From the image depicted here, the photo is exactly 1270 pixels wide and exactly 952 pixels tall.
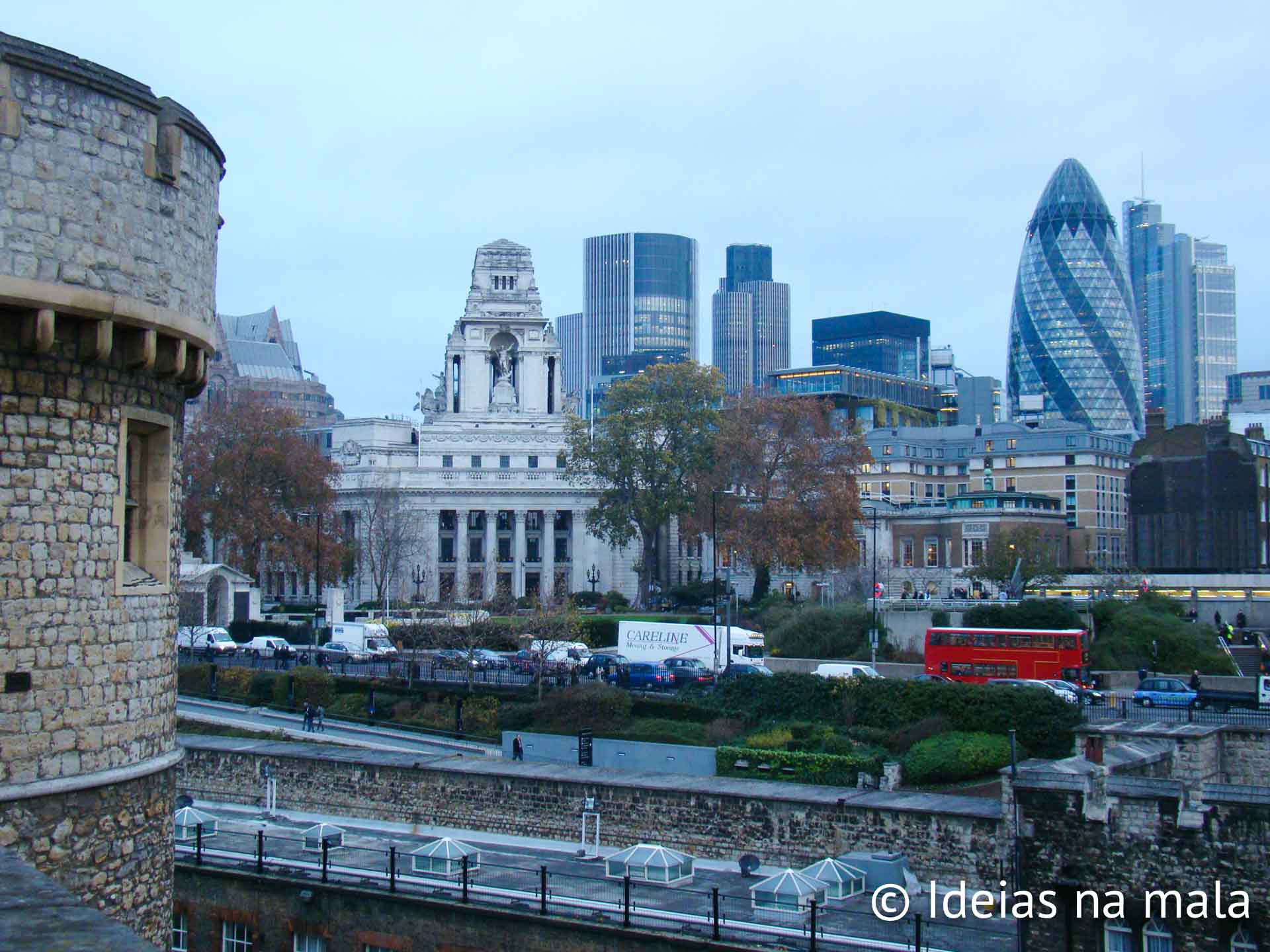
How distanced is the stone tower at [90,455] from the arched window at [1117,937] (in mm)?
15609

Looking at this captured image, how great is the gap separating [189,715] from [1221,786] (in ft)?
98.2

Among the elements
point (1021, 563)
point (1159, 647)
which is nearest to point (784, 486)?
point (1021, 563)

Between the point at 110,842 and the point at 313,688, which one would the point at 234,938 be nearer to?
the point at 110,842

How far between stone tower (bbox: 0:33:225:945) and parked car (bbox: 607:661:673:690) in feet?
115

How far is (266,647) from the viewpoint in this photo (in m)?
60.1

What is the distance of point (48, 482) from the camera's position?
439 inches

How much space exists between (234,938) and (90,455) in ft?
50.9

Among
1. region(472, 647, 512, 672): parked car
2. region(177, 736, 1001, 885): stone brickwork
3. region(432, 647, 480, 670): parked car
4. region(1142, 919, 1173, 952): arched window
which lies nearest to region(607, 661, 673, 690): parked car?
region(472, 647, 512, 672): parked car

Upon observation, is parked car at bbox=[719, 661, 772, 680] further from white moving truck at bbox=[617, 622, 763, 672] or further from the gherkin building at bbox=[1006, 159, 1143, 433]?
the gherkin building at bbox=[1006, 159, 1143, 433]

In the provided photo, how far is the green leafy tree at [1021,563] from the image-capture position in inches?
2849

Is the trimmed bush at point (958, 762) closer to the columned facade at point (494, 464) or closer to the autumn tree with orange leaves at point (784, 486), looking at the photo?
the autumn tree with orange leaves at point (784, 486)

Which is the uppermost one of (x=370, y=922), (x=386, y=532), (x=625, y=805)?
(x=386, y=532)

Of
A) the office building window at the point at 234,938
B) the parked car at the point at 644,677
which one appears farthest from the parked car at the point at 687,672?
the office building window at the point at 234,938

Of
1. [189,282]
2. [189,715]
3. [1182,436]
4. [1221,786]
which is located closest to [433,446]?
[1182,436]
